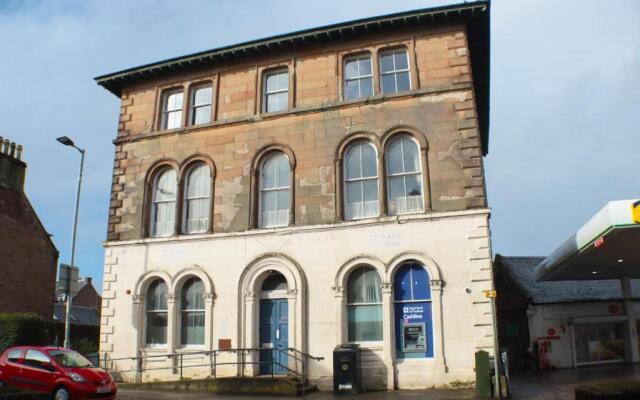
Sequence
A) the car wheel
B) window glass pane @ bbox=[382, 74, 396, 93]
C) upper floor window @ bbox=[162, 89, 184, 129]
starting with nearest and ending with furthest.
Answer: the car wheel, window glass pane @ bbox=[382, 74, 396, 93], upper floor window @ bbox=[162, 89, 184, 129]

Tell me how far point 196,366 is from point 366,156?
29.7 feet

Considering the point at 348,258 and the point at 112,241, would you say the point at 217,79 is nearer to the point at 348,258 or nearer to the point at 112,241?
the point at 112,241

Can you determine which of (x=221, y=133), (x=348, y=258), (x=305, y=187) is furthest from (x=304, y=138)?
(x=348, y=258)

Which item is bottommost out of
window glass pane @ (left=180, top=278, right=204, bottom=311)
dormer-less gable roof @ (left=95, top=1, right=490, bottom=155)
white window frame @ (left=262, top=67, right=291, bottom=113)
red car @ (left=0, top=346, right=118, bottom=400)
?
red car @ (left=0, top=346, right=118, bottom=400)

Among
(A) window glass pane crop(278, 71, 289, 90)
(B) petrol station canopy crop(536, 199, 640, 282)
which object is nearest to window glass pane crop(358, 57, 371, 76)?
(A) window glass pane crop(278, 71, 289, 90)

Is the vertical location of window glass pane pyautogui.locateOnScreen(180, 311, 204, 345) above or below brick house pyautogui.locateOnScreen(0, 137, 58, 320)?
below

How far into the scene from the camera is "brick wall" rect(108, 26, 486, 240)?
1700cm

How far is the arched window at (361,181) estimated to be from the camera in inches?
695

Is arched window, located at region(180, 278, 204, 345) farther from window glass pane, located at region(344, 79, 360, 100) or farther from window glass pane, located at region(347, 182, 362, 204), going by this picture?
window glass pane, located at region(344, 79, 360, 100)

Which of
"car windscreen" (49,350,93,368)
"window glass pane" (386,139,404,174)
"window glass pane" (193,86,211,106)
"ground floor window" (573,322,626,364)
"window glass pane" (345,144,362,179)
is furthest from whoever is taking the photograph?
"ground floor window" (573,322,626,364)

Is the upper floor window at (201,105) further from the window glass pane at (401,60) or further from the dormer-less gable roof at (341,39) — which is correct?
the window glass pane at (401,60)

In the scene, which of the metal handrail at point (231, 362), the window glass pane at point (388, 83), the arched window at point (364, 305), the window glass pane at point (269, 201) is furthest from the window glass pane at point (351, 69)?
the metal handrail at point (231, 362)

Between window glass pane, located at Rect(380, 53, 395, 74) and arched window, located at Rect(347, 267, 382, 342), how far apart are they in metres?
6.99

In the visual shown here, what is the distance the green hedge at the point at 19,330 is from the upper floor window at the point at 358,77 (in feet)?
53.5
